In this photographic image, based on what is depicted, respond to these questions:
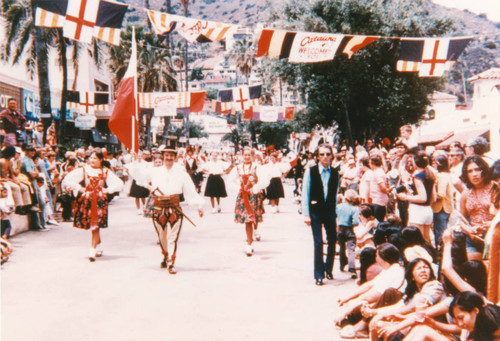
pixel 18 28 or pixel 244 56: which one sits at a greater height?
pixel 244 56

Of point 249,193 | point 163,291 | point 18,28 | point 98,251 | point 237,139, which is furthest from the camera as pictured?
point 237,139

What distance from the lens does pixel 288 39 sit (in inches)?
464

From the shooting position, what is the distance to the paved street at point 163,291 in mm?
5496

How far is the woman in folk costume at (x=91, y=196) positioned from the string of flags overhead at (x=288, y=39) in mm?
3252

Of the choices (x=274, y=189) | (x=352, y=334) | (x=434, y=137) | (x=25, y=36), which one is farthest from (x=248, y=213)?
(x=434, y=137)

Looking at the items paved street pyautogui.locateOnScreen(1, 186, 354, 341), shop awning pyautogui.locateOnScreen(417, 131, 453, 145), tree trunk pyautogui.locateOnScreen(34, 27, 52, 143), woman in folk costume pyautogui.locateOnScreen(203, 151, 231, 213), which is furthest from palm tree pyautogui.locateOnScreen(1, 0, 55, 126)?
shop awning pyautogui.locateOnScreen(417, 131, 453, 145)

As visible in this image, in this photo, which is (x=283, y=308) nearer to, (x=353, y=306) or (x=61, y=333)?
(x=353, y=306)

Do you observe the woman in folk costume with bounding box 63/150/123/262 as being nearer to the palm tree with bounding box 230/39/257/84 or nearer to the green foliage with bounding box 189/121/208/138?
the palm tree with bounding box 230/39/257/84

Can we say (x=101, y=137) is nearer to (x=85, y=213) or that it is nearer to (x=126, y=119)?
(x=126, y=119)

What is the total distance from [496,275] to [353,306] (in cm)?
168

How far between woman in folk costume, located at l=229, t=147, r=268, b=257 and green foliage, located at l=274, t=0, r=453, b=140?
1662cm

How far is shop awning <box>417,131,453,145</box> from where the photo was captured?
3781 cm

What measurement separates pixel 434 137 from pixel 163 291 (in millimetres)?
36760

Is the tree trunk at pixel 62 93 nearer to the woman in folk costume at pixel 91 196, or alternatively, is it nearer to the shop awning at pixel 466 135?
the woman in folk costume at pixel 91 196
